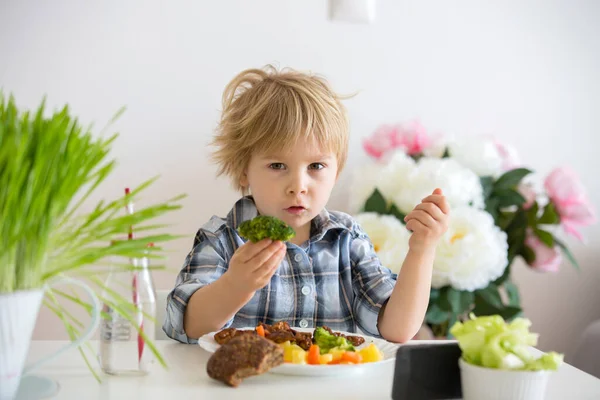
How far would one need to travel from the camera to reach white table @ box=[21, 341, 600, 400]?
0.80 meters

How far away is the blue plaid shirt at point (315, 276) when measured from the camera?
1.33m

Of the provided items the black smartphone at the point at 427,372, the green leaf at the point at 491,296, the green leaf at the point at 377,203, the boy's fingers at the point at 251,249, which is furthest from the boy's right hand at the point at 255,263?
the green leaf at the point at 491,296

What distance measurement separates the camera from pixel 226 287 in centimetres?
105

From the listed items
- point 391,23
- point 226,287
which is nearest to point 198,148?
point 391,23

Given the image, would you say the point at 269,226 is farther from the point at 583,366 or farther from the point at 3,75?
the point at 583,366

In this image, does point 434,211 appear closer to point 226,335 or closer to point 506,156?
point 226,335

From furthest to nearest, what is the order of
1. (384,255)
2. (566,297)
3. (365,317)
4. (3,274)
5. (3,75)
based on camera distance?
(566,297)
(3,75)
(384,255)
(365,317)
(3,274)

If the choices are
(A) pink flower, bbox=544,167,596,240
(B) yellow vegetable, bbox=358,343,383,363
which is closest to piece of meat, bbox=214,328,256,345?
(B) yellow vegetable, bbox=358,343,383,363

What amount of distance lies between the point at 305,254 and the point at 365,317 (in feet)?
0.58

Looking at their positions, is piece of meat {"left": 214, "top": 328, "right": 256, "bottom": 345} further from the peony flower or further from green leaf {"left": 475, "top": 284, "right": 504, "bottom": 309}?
green leaf {"left": 475, "top": 284, "right": 504, "bottom": 309}

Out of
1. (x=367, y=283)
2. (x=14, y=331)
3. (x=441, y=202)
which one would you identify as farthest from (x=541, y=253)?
(x=14, y=331)

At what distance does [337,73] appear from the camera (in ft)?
7.07

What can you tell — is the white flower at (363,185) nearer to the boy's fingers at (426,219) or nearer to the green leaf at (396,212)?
the green leaf at (396,212)

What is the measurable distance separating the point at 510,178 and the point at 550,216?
0.15 metres
